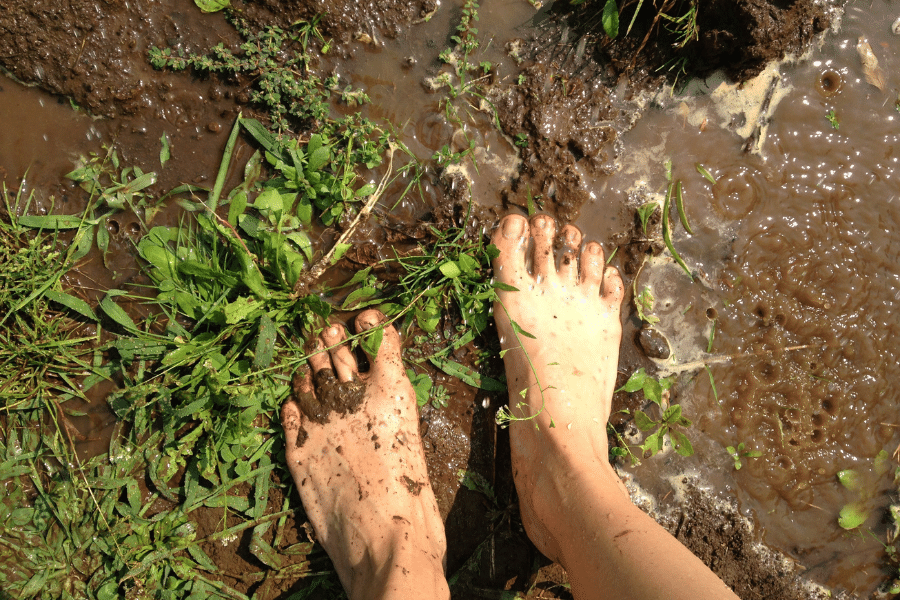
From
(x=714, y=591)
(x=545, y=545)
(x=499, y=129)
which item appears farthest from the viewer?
(x=499, y=129)

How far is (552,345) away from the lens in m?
2.50

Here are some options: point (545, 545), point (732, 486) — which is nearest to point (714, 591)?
point (545, 545)

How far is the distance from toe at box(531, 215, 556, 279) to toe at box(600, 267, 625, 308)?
296mm

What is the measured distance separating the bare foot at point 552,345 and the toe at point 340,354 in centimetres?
74

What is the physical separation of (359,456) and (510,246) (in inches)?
48.4

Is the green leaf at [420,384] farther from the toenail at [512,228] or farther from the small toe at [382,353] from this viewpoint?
the toenail at [512,228]

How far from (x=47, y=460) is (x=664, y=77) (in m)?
3.42

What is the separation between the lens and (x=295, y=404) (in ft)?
7.88

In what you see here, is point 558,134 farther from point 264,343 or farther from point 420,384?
point 264,343

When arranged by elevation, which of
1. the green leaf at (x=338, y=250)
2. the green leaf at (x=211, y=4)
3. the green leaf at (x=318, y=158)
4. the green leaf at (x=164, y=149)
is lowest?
the green leaf at (x=338, y=250)

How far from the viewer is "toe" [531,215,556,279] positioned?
2461mm

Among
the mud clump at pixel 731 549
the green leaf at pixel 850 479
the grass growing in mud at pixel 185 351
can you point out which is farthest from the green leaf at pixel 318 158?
the green leaf at pixel 850 479

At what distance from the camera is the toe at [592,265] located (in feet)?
8.23

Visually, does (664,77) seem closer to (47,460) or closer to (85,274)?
(85,274)
